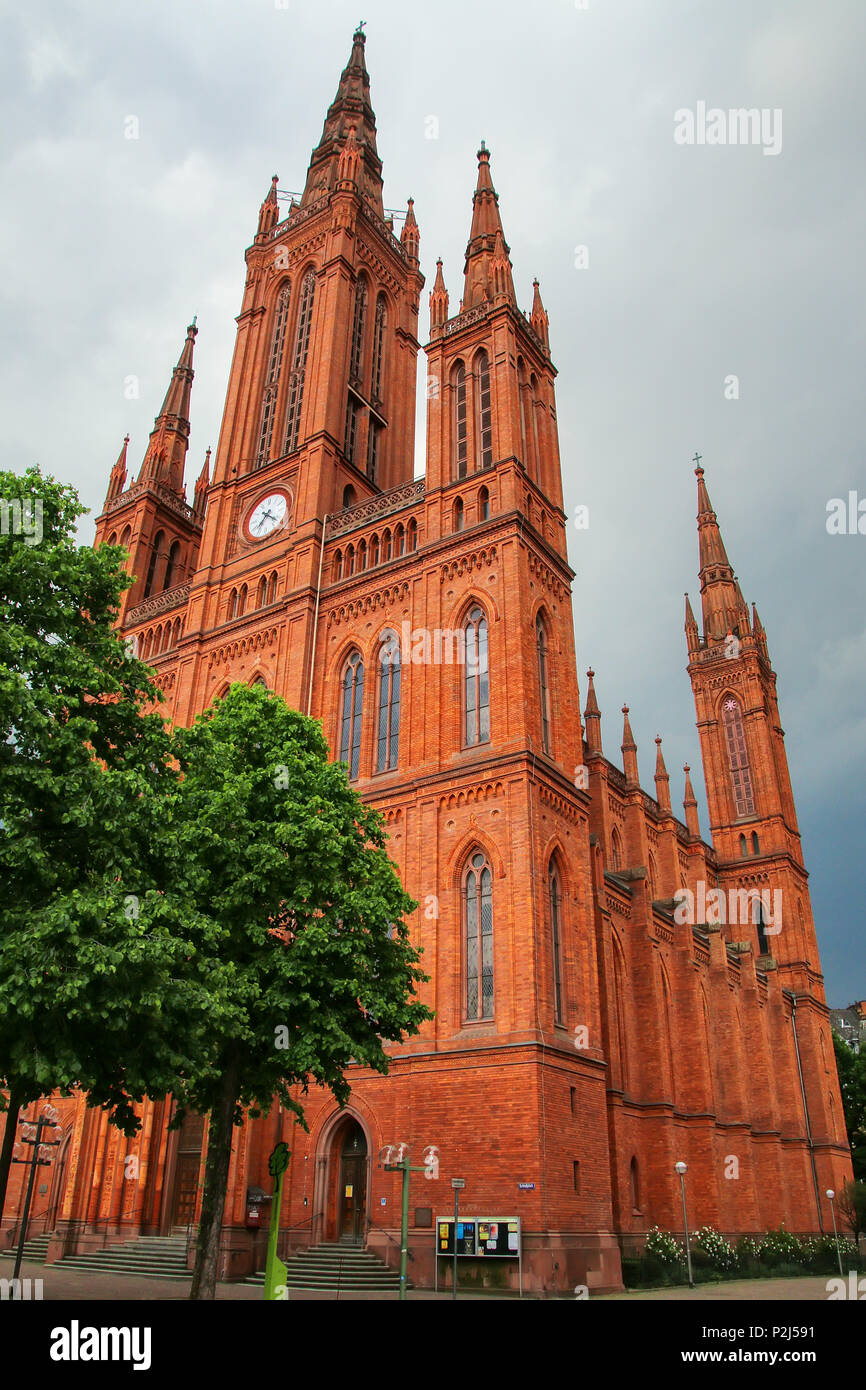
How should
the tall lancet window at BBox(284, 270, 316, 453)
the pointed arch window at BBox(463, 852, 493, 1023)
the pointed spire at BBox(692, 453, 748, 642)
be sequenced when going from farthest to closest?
the pointed spire at BBox(692, 453, 748, 642) < the tall lancet window at BBox(284, 270, 316, 453) < the pointed arch window at BBox(463, 852, 493, 1023)

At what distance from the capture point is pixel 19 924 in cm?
1386

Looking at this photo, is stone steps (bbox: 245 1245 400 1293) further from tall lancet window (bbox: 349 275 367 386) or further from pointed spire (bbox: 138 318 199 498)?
pointed spire (bbox: 138 318 199 498)

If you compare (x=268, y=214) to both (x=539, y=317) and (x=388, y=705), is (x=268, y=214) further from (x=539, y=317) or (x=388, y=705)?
(x=388, y=705)

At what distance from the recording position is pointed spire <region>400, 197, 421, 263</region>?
4988cm

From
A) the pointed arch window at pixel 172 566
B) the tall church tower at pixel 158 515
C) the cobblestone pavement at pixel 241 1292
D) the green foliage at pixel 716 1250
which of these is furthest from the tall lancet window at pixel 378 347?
the green foliage at pixel 716 1250

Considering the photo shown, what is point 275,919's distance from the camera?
767 inches

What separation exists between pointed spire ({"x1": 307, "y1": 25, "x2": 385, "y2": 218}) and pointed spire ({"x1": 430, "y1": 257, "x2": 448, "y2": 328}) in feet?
43.7

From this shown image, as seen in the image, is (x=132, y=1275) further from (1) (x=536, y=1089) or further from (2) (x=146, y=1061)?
(2) (x=146, y=1061)

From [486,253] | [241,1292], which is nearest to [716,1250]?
[241,1292]

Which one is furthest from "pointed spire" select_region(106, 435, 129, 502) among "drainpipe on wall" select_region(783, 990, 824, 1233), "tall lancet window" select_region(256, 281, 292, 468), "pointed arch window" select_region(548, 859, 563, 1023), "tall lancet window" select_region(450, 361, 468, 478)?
"drainpipe on wall" select_region(783, 990, 824, 1233)

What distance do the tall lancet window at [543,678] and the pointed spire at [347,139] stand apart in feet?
91.8

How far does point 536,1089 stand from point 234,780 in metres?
10.8

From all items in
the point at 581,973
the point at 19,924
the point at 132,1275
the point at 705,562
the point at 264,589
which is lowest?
the point at 132,1275
